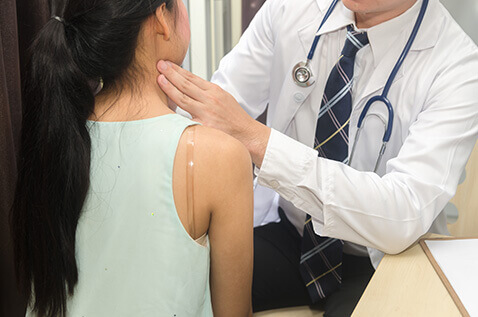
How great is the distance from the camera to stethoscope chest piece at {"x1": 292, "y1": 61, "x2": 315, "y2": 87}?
131 centimetres

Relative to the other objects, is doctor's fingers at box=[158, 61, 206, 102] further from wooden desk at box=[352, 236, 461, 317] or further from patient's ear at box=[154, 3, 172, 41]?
wooden desk at box=[352, 236, 461, 317]

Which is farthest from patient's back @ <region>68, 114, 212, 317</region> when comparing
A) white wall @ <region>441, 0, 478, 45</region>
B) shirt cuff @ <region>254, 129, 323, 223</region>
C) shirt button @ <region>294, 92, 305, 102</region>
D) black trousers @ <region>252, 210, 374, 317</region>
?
white wall @ <region>441, 0, 478, 45</region>

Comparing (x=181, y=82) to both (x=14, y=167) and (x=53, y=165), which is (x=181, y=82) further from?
(x=14, y=167)

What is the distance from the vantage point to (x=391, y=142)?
127 cm

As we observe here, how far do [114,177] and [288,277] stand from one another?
2.21 ft

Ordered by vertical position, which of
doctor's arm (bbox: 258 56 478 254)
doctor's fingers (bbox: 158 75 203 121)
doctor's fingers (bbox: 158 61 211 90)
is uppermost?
doctor's fingers (bbox: 158 61 211 90)

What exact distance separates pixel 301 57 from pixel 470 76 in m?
0.45

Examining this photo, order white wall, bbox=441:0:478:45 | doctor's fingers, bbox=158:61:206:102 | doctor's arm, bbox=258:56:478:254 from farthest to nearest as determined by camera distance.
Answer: white wall, bbox=441:0:478:45 < doctor's arm, bbox=258:56:478:254 < doctor's fingers, bbox=158:61:206:102

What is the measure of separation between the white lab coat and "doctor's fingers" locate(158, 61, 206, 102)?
0.63 feet

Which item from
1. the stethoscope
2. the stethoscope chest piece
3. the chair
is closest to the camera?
the stethoscope

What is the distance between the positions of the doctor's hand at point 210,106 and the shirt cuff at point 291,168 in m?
0.02

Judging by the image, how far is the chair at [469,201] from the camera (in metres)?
1.44

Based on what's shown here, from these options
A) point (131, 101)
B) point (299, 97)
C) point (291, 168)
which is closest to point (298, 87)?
point (299, 97)

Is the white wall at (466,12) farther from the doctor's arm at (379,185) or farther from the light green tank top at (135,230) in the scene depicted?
the light green tank top at (135,230)
